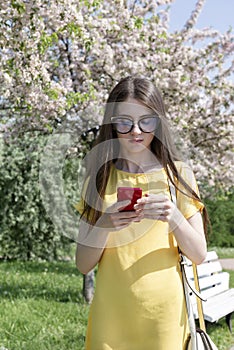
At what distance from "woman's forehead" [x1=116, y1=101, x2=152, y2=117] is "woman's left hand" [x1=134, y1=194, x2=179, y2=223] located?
31cm

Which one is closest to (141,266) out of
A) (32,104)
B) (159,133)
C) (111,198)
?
(111,198)

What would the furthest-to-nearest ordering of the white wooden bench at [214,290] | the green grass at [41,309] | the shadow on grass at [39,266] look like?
1. the shadow on grass at [39,266]
2. the white wooden bench at [214,290]
3. the green grass at [41,309]

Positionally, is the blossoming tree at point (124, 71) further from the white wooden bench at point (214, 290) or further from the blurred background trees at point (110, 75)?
the white wooden bench at point (214, 290)

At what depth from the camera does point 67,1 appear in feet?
13.6

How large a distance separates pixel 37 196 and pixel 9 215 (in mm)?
632

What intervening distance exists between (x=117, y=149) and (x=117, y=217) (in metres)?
0.32

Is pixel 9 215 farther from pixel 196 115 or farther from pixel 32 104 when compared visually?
pixel 32 104

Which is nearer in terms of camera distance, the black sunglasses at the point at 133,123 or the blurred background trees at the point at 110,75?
the black sunglasses at the point at 133,123

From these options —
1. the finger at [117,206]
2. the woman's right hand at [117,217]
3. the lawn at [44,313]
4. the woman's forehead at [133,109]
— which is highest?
the woman's forehead at [133,109]

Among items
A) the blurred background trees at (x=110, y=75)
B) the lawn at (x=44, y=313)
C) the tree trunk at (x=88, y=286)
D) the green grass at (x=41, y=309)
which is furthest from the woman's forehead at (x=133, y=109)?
the tree trunk at (x=88, y=286)

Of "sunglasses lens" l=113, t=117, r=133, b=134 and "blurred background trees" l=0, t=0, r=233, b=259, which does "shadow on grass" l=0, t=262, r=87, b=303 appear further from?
"sunglasses lens" l=113, t=117, r=133, b=134

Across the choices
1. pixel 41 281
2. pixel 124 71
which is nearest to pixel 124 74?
pixel 124 71

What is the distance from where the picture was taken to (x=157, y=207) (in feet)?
5.75

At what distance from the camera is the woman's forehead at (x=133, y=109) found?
1.91 metres
